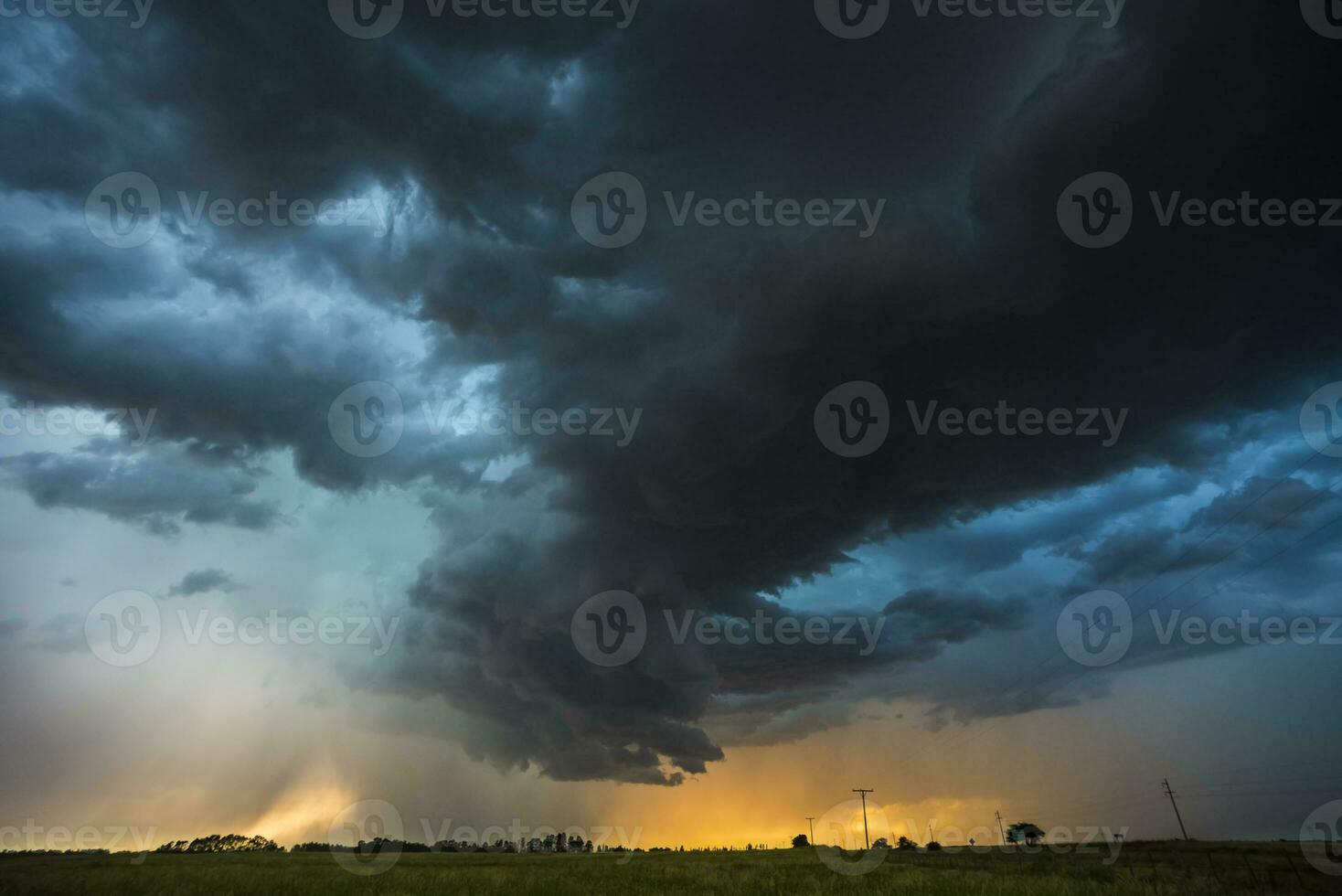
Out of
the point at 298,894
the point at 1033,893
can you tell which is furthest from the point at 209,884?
the point at 1033,893

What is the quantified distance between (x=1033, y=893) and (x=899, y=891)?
411 centimetres

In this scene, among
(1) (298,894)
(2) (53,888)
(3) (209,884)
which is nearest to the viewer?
(2) (53,888)

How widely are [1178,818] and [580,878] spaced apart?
89740 millimetres

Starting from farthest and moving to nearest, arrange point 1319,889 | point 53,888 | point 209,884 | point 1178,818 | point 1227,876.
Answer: point 1178,818 → point 1227,876 → point 1319,889 → point 209,884 → point 53,888

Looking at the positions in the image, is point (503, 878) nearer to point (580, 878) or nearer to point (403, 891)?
point (580, 878)

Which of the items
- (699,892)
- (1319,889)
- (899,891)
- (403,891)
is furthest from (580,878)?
(1319,889)

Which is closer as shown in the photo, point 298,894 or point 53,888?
point 53,888

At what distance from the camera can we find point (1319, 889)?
3234cm

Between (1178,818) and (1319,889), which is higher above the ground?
(1178,818)

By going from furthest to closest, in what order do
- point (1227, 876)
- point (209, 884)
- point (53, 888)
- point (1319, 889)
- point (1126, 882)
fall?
point (1227, 876)
point (1319, 889)
point (1126, 882)
point (209, 884)
point (53, 888)

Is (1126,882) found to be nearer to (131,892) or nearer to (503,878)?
(503,878)

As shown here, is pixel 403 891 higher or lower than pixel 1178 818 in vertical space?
lower

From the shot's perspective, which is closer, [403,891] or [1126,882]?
[403,891]

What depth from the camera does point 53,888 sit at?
19562 mm
